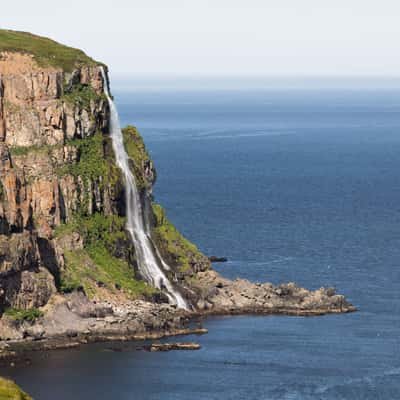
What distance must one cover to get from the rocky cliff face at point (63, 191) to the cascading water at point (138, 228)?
1.38m

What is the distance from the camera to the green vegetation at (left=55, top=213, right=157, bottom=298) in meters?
175

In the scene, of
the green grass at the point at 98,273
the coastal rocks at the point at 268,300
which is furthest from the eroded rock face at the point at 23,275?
the coastal rocks at the point at 268,300

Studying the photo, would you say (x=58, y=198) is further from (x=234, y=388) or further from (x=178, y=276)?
(x=234, y=388)

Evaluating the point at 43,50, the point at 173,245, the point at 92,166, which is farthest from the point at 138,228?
the point at 43,50

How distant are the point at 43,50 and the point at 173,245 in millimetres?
28695

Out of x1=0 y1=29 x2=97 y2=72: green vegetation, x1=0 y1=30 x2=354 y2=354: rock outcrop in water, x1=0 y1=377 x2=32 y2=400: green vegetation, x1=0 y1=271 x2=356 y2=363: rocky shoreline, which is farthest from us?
x1=0 y1=29 x2=97 y2=72: green vegetation

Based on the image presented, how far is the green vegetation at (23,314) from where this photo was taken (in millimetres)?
163625

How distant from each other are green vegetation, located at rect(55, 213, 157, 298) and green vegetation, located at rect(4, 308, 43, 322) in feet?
22.9

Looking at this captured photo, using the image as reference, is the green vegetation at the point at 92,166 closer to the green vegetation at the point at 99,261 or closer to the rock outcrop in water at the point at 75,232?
the rock outcrop in water at the point at 75,232

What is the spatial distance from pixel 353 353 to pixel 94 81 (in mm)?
50833

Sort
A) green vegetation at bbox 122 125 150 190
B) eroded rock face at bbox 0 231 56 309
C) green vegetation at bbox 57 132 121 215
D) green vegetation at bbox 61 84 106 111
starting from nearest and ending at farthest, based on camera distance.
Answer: eroded rock face at bbox 0 231 56 309, green vegetation at bbox 57 132 121 215, green vegetation at bbox 61 84 106 111, green vegetation at bbox 122 125 150 190

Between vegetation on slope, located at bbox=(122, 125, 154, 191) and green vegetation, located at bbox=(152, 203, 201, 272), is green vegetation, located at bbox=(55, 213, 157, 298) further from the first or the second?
vegetation on slope, located at bbox=(122, 125, 154, 191)

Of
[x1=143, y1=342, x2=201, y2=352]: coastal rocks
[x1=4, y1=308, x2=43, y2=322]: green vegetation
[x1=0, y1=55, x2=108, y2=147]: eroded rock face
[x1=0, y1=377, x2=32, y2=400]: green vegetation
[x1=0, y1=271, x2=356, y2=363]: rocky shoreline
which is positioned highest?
[x1=0, y1=55, x2=108, y2=147]: eroded rock face

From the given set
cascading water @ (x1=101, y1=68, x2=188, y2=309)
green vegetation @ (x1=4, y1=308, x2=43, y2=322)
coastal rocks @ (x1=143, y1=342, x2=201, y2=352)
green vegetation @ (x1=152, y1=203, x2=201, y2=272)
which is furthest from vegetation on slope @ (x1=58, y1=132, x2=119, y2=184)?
coastal rocks @ (x1=143, y1=342, x2=201, y2=352)
